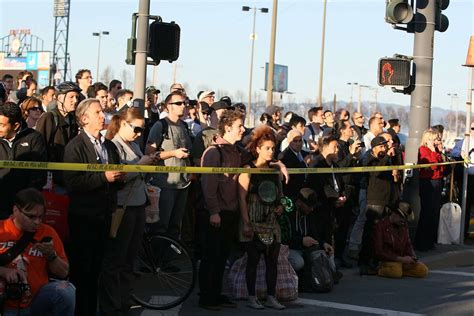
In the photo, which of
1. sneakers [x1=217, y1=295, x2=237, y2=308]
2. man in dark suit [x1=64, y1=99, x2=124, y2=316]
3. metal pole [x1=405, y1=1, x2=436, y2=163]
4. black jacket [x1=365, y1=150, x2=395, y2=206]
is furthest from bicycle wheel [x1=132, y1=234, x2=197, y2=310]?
metal pole [x1=405, y1=1, x2=436, y2=163]

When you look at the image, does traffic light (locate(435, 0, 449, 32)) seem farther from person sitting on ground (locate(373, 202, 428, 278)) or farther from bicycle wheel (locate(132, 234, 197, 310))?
bicycle wheel (locate(132, 234, 197, 310))

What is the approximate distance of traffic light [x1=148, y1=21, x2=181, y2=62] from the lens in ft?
38.1

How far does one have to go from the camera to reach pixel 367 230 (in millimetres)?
12539

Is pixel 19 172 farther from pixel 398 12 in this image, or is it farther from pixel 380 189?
pixel 398 12

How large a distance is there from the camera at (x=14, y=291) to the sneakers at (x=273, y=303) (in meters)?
3.80

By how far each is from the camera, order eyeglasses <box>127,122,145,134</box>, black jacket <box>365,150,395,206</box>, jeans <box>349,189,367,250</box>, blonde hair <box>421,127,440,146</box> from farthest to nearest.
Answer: blonde hair <box>421,127,440,146</box> < jeans <box>349,189,367,250</box> < black jacket <box>365,150,395,206</box> < eyeglasses <box>127,122,145,134</box>

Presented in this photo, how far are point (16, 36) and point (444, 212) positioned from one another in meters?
112

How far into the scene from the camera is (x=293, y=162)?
11.4 metres

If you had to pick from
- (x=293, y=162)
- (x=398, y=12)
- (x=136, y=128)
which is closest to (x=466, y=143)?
(x=398, y=12)

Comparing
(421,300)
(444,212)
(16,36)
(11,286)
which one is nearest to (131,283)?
(11,286)

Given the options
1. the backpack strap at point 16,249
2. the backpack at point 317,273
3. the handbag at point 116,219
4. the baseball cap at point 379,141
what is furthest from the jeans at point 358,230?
the backpack strap at point 16,249

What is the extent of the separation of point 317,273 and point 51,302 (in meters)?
4.76

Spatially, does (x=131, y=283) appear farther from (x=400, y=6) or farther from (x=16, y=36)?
(x=16, y=36)

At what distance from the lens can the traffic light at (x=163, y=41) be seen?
11.6m
